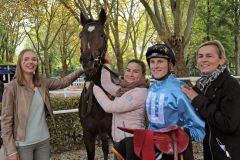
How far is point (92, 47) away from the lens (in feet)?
12.2

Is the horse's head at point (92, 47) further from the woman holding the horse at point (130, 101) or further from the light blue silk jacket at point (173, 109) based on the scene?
the light blue silk jacket at point (173, 109)

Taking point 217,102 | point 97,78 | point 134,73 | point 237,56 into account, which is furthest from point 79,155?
point 237,56

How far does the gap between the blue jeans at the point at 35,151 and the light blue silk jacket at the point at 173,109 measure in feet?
4.35

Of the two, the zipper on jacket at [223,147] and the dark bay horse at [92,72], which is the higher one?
the dark bay horse at [92,72]

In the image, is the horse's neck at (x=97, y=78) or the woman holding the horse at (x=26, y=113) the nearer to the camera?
the woman holding the horse at (x=26, y=113)

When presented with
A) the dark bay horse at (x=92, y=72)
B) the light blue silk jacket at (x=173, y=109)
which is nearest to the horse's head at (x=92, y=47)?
the dark bay horse at (x=92, y=72)

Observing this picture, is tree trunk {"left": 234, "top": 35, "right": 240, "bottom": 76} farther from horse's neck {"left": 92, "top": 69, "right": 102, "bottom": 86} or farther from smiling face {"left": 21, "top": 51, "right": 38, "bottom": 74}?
smiling face {"left": 21, "top": 51, "right": 38, "bottom": 74}

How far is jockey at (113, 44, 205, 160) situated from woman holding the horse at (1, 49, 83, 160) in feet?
3.56

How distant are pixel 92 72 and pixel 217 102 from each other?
1.60 meters

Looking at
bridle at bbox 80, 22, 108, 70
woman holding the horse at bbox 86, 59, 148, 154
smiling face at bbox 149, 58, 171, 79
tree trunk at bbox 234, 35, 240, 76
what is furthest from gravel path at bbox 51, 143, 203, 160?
tree trunk at bbox 234, 35, 240, 76

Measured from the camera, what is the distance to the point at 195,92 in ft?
8.39

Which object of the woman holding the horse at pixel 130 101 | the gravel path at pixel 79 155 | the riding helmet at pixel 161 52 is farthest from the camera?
the gravel path at pixel 79 155

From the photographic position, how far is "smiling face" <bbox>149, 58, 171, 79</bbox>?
106 inches

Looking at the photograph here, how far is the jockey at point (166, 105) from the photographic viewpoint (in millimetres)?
2533
